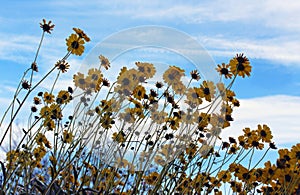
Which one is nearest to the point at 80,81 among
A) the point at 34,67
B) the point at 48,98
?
the point at 34,67

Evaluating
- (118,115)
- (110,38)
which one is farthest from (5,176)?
(110,38)

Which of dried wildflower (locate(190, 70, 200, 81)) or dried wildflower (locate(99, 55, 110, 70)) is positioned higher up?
dried wildflower (locate(99, 55, 110, 70))

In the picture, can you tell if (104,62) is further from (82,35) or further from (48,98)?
(48,98)

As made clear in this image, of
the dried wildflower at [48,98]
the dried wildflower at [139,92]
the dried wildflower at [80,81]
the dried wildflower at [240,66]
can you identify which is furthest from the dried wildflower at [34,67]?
the dried wildflower at [240,66]

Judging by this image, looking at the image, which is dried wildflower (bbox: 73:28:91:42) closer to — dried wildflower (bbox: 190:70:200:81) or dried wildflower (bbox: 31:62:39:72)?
dried wildflower (bbox: 31:62:39:72)

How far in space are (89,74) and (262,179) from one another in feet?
5.82

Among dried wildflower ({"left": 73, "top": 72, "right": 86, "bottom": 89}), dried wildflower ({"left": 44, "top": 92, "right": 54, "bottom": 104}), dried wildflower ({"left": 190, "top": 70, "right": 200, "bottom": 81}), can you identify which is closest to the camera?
dried wildflower ({"left": 190, "top": 70, "right": 200, "bottom": 81})

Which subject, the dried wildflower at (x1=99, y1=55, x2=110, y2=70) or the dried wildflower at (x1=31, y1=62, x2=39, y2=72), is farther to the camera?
the dried wildflower at (x1=99, y1=55, x2=110, y2=70)

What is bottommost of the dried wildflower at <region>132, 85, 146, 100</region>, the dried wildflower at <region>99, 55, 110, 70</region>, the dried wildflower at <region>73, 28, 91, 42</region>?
the dried wildflower at <region>132, 85, 146, 100</region>

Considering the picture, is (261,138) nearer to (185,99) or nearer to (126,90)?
(185,99)

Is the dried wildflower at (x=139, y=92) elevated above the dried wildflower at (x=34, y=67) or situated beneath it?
situated beneath

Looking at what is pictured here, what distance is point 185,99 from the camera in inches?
132

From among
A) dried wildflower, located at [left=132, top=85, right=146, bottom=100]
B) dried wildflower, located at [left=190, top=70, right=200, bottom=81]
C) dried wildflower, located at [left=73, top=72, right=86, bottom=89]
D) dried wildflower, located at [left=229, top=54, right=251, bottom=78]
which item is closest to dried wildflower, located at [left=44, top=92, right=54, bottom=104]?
dried wildflower, located at [left=73, top=72, right=86, bottom=89]

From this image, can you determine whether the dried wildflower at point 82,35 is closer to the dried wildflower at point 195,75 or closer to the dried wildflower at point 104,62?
the dried wildflower at point 104,62
